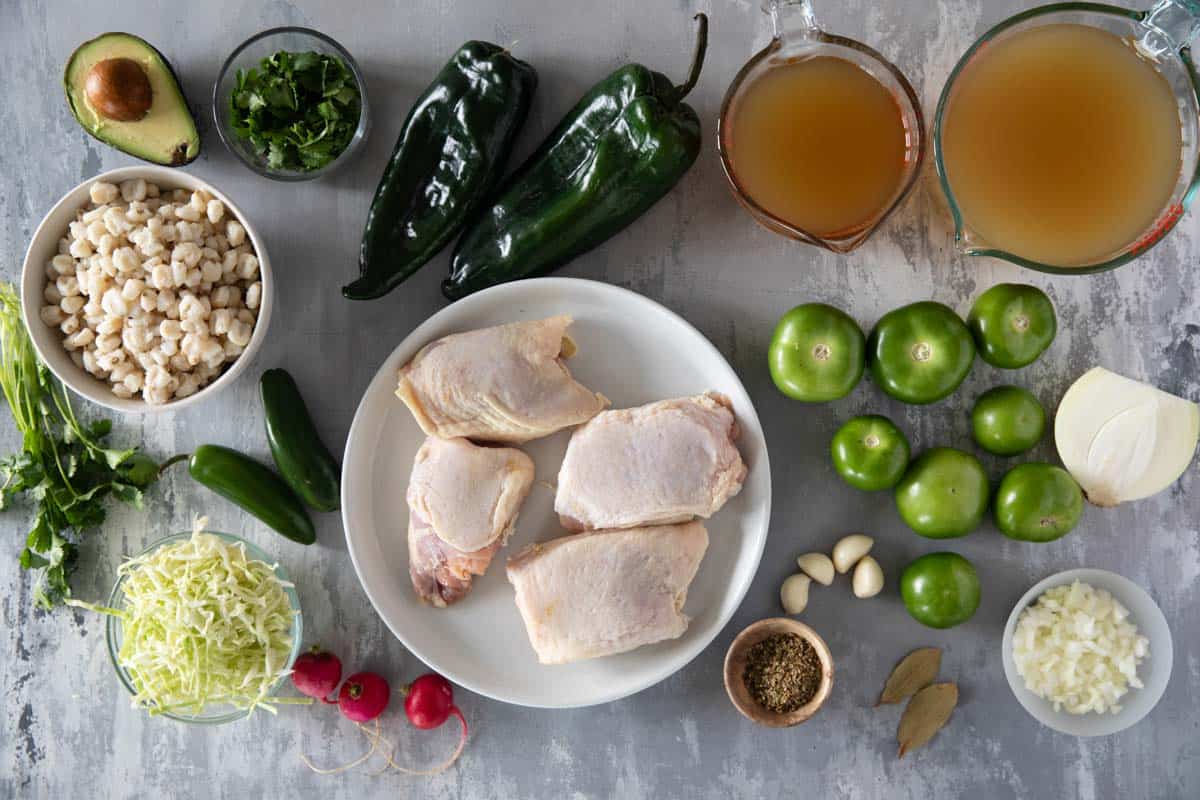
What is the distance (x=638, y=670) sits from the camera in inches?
88.2

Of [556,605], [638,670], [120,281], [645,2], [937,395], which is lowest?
[638,670]

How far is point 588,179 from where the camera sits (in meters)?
2.13

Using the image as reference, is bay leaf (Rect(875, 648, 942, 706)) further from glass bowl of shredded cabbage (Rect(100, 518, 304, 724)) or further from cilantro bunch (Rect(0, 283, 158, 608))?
cilantro bunch (Rect(0, 283, 158, 608))

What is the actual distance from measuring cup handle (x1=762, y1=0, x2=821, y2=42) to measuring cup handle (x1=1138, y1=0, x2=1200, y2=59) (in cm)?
71

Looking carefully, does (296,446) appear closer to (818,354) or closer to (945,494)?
(818,354)

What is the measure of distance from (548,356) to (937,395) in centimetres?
92

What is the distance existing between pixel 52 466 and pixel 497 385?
1186 mm

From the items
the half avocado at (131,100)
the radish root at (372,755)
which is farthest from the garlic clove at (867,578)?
the half avocado at (131,100)

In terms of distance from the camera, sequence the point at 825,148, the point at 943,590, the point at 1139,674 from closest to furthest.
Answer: the point at 825,148 → the point at 943,590 → the point at 1139,674

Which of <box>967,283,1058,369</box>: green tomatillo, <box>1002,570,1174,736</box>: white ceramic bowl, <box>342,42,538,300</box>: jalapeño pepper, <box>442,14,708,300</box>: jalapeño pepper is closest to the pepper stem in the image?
<box>442,14,708,300</box>: jalapeño pepper

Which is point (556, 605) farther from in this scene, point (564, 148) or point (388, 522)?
point (564, 148)

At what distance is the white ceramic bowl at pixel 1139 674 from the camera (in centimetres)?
225

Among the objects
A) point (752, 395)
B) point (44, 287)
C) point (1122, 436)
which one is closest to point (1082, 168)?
point (1122, 436)

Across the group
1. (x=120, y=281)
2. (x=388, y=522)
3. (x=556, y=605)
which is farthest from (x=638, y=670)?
(x=120, y=281)
